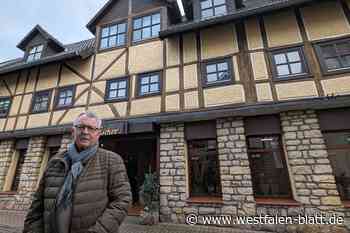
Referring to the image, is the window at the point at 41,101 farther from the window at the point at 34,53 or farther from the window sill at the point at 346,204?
the window sill at the point at 346,204

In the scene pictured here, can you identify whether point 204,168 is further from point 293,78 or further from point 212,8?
point 212,8

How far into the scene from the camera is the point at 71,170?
1.68m

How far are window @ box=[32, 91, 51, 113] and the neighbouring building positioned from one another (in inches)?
2.1

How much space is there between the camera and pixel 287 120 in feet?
16.9

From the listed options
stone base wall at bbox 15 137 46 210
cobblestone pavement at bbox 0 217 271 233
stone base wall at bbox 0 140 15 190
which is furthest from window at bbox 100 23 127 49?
cobblestone pavement at bbox 0 217 271 233

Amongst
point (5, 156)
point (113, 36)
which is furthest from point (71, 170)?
point (5, 156)

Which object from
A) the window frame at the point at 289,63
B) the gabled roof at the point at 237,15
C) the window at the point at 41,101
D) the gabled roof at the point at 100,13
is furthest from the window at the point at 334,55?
the window at the point at 41,101

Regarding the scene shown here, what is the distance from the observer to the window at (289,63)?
18.0 feet

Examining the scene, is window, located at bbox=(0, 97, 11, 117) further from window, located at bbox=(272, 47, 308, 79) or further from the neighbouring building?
window, located at bbox=(272, 47, 308, 79)

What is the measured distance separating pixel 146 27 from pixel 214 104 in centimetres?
422

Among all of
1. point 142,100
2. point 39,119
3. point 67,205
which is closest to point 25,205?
point 39,119

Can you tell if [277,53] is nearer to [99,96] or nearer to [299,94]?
[299,94]

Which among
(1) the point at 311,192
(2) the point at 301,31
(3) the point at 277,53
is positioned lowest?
(1) the point at 311,192

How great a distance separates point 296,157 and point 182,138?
3.02 m
